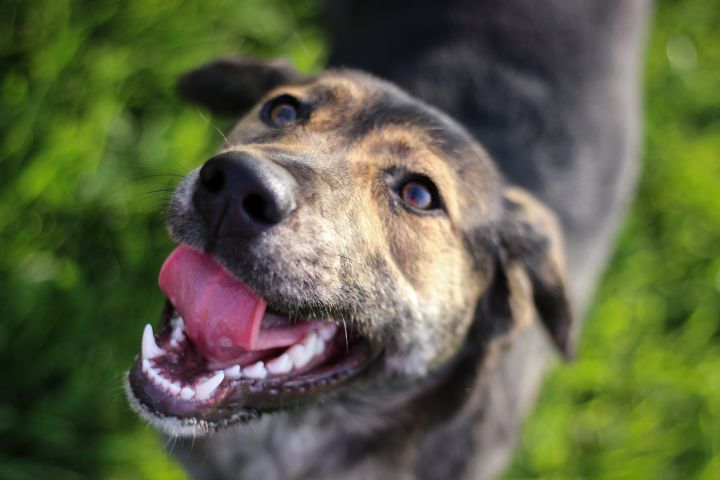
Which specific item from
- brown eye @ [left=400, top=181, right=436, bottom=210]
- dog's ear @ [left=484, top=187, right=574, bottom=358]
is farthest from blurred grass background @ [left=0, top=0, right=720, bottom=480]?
dog's ear @ [left=484, top=187, right=574, bottom=358]

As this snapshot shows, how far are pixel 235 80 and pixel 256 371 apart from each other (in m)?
A: 1.40

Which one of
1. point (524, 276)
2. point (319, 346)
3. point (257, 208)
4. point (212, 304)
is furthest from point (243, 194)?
point (524, 276)

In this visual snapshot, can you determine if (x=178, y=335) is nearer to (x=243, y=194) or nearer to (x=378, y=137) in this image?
(x=243, y=194)

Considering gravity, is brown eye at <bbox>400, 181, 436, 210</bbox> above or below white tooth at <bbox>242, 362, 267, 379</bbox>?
above

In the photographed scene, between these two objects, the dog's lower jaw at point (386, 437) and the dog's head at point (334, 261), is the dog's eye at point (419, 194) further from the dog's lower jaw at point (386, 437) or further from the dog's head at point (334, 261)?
the dog's lower jaw at point (386, 437)

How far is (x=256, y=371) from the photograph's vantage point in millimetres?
2195

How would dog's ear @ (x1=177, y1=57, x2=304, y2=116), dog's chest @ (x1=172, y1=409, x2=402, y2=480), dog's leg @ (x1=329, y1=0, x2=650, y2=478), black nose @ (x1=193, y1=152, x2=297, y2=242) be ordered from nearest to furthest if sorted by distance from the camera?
black nose @ (x1=193, y1=152, x2=297, y2=242)
dog's chest @ (x1=172, y1=409, x2=402, y2=480)
dog's ear @ (x1=177, y1=57, x2=304, y2=116)
dog's leg @ (x1=329, y1=0, x2=650, y2=478)

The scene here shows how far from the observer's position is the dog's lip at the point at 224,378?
2.07m

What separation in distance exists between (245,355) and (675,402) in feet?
Result: 9.31

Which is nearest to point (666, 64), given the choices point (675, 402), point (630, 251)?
point (630, 251)

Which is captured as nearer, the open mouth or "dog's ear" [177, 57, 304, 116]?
the open mouth

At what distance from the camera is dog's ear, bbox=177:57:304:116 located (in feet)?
9.84

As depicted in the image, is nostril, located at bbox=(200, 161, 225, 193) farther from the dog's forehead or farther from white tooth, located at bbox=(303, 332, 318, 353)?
white tooth, located at bbox=(303, 332, 318, 353)

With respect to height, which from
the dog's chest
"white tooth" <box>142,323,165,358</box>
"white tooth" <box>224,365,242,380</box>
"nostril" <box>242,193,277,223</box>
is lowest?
the dog's chest
